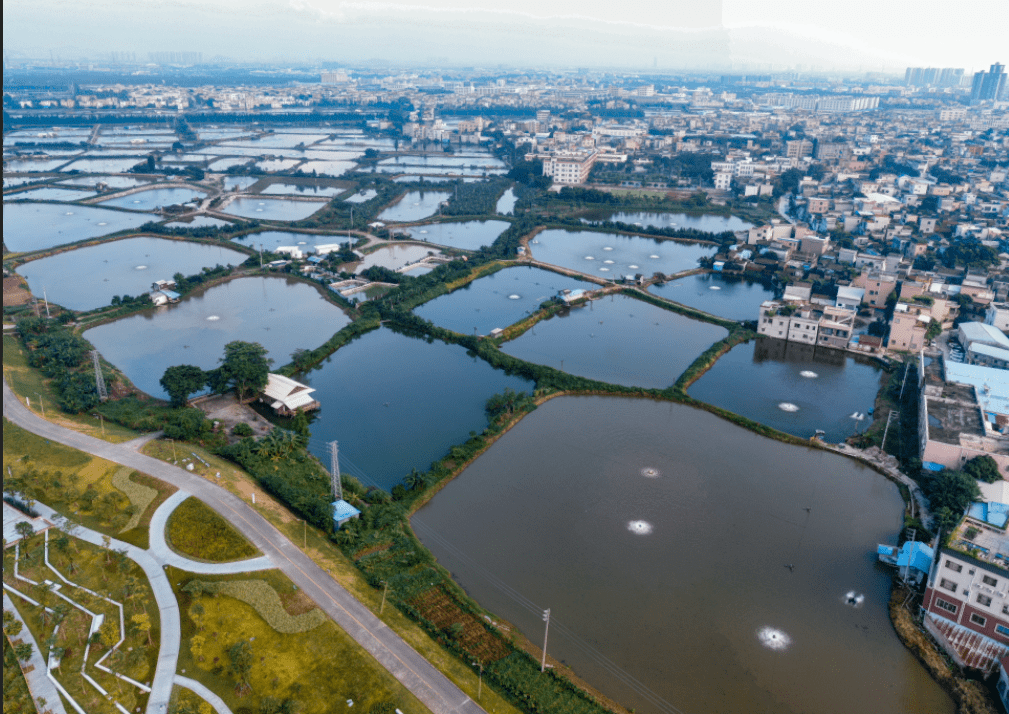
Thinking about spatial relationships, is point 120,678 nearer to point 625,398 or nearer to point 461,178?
point 625,398

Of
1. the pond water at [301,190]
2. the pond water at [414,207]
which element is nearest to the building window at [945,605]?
the pond water at [414,207]

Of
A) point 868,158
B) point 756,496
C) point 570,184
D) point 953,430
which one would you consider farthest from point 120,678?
point 868,158

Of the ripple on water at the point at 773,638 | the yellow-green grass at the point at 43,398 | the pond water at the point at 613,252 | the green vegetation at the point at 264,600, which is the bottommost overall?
the ripple on water at the point at 773,638

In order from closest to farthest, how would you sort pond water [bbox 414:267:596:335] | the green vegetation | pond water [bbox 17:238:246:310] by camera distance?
1. the green vegetation
2. pond water [bbox 414:267:596:335]
3. pond water [bbox 17:238:246:310]

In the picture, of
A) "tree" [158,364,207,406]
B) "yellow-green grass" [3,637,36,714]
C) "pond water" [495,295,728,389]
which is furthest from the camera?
"pond water" [495,295,728,389]

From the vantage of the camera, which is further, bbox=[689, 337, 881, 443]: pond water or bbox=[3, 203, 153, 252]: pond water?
bbox=[3, 203, 153, 252]: pond water

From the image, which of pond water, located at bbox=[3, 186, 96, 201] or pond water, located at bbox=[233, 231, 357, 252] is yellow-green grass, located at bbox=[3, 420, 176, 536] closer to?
pond water, located at bbox=[233, 231, 357, 252]

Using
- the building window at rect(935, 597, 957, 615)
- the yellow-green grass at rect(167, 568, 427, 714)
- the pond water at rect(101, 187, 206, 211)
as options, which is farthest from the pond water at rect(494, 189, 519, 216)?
the building window at rect(935, 597, 957, 615)

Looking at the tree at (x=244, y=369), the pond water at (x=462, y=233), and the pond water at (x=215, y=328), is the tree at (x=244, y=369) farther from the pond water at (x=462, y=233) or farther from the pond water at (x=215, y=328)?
the pond water at (x=462, y=233)
